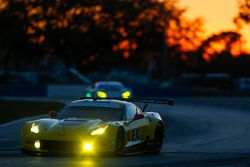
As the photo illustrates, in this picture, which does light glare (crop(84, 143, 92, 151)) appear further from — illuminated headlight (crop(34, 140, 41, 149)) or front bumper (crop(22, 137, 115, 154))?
illuminated headlight (crop(34, 140, 41, 149))

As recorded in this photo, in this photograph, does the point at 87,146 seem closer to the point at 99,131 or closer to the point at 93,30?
the point at 99,131

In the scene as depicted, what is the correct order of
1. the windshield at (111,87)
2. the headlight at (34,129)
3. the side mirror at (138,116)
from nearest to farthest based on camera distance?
1. the headlight at (34,129)
2. the side mirror at (138,116)
3. the windshield at (111,87)

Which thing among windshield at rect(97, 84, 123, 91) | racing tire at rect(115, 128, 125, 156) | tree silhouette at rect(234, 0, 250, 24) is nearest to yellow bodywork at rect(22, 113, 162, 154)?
racing tire at rect(115, 128, 125, 156)

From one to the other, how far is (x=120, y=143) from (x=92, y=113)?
3.01 feet

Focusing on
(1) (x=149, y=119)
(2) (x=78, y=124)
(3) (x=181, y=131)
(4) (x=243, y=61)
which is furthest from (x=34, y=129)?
(4) (x=243, y=61)

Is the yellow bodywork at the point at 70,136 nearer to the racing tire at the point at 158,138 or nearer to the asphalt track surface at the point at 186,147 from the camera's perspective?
the asphalt track surface at the point at 186,147

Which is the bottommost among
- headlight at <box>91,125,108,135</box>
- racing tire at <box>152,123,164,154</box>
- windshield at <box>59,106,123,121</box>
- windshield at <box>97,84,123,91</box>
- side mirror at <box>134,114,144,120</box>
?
windshield at <box>97,84,123,91</box>

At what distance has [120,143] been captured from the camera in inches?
560

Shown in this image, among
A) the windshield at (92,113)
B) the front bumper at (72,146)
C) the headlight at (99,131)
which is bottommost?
the front bumper at (72,146)

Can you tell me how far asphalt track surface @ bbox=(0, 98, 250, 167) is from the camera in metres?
13.1

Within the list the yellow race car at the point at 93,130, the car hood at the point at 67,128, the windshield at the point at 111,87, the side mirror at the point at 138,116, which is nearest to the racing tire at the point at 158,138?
the yellow race car at the point at 93,130

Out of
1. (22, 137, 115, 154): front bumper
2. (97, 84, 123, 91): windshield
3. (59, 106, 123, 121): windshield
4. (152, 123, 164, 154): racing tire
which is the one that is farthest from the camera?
(97, 84, 123, 91): windshield

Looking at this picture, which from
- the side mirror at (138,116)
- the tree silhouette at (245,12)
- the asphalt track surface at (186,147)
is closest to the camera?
the asphalt track surface at (186,147)

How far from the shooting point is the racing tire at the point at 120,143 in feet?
46.1
